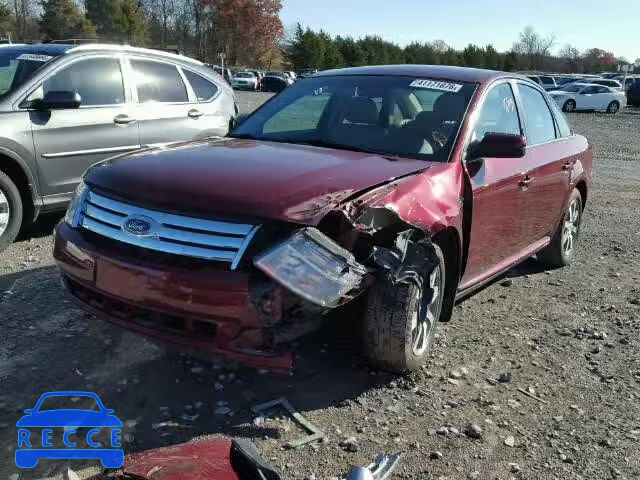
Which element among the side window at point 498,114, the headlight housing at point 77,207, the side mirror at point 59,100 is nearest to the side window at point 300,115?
the side window at point 498,114

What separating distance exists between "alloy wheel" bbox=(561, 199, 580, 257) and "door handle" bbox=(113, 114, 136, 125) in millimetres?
4397

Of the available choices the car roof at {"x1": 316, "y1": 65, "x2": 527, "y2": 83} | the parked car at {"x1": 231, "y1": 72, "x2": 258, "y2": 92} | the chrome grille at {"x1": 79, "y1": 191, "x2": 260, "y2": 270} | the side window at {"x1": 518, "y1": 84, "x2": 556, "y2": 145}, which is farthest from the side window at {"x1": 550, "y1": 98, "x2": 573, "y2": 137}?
Result: the parked car at {"x1": 231, "y1": 72, "x2": 258, "y2": 92}

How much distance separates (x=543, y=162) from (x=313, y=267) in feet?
9.92

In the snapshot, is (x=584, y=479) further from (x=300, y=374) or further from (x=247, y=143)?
(x=247, y=143)

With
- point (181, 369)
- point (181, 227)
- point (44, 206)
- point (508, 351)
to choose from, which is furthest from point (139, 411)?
point (44, 206)

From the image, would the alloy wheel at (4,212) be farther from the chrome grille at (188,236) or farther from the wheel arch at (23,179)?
the chrome grille at (188,236)

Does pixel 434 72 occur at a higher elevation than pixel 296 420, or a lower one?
higher

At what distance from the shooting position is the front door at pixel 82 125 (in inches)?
237

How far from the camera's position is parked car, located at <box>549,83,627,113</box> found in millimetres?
34031

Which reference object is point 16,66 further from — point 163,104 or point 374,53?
point 374,53

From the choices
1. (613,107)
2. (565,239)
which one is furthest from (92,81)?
(613,107)

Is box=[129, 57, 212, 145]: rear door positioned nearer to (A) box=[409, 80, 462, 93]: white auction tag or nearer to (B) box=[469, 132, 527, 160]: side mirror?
(A) box=[409, 80, 462, 93]: white auction tag

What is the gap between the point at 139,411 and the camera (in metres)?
3.27

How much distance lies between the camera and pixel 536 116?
5.52m
